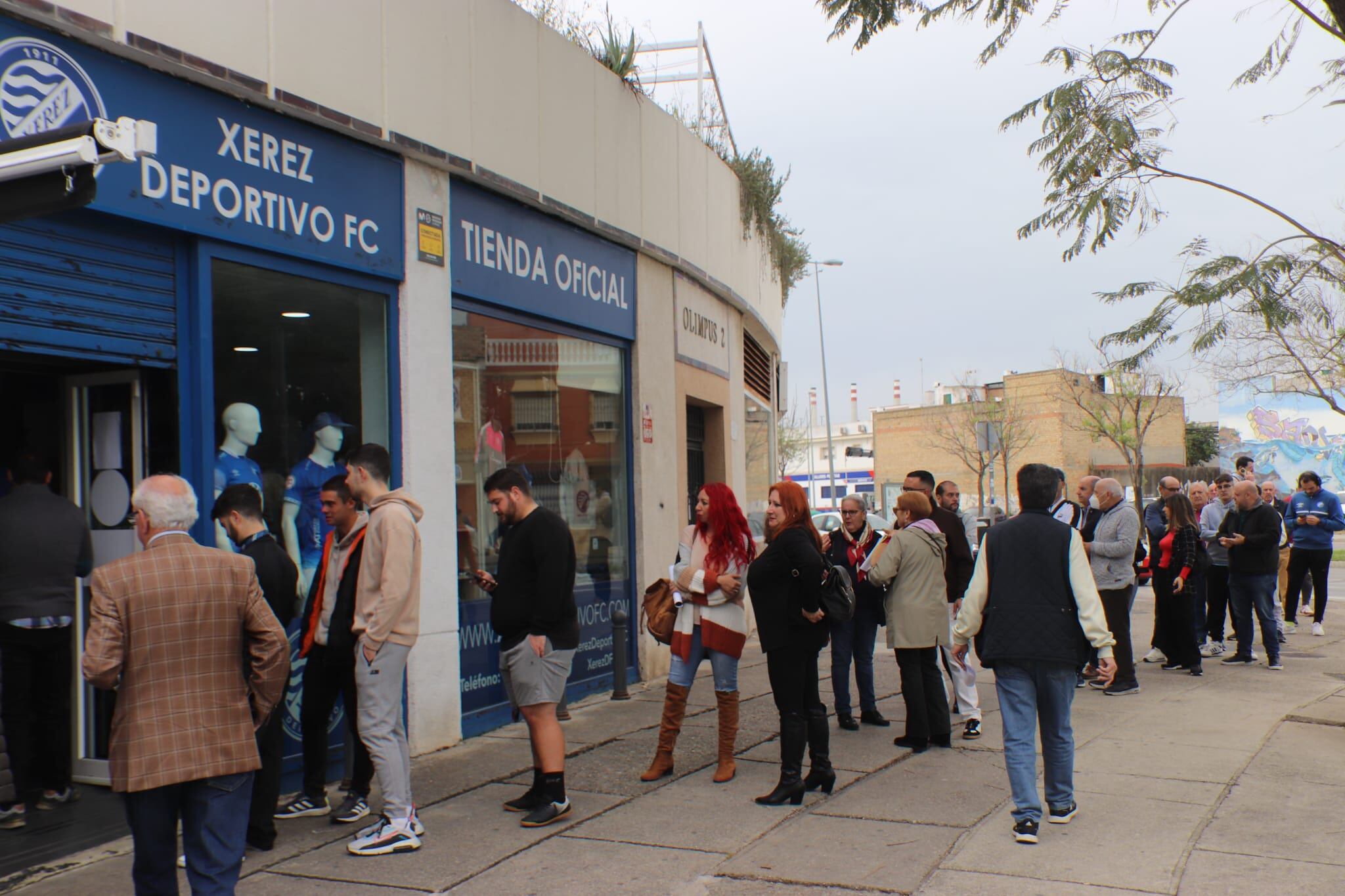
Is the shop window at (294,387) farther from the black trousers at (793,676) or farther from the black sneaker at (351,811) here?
the black trousers at (793,676)

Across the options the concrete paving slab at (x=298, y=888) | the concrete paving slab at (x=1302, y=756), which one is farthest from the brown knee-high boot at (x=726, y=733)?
the concrete paving slab at (x=1302, y=756)

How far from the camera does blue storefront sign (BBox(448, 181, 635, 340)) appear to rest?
8.41 m

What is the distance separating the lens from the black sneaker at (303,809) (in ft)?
20.0

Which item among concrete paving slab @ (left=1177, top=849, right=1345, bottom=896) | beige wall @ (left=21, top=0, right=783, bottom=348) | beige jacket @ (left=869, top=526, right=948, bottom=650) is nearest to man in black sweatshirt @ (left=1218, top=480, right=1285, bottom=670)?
beige jacket @ (left=869, top=526, right=948, bottom=650)

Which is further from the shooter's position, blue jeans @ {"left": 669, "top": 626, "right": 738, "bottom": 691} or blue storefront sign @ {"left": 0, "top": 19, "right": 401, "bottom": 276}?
blue jeans @ {"left": 669, "top": 626, "right": 738, "bottom": 691}

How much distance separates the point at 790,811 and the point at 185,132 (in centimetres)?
475

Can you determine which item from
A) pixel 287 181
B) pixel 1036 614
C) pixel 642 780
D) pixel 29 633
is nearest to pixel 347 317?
pixel 287 181

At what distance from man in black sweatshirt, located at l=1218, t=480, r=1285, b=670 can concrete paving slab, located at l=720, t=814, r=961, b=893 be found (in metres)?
6.93

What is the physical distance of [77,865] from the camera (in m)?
5.36

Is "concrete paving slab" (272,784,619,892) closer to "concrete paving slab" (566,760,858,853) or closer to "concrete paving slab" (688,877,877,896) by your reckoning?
"concrete paving slab" (566,760,858,853)

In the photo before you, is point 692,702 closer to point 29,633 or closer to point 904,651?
point 904,651

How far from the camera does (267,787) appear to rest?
5523 millimetres

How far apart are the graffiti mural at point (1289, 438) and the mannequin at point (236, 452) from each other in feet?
198

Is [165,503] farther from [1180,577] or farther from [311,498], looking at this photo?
[1180,577]
